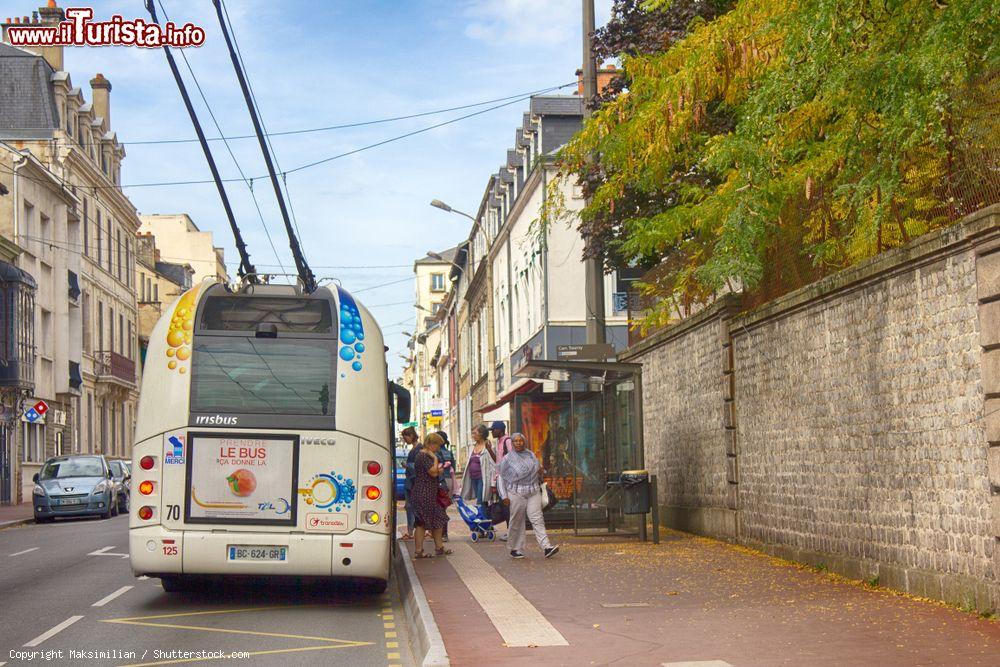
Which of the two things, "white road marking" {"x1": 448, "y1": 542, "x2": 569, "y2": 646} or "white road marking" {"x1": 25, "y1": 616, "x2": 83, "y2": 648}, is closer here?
"white road marking" {"x1": 448, "y1": 542, "x2": 569, "y2": 646}

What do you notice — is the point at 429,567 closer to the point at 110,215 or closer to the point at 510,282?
the point at 510,282

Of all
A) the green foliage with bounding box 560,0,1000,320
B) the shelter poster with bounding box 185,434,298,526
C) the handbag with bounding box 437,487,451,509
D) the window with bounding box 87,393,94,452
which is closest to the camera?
the green foliage with bounding box 560,0,1000,320

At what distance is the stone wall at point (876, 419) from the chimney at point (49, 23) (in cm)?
4116

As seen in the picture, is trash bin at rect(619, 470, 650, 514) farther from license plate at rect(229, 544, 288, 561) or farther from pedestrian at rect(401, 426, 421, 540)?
license plate at rect(229, 544, 288, 561)

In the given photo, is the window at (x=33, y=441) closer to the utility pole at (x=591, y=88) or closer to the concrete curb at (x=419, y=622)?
the utility pole at (x=591, y=88)

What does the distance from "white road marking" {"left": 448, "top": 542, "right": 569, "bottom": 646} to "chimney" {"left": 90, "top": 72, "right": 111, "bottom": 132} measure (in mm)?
53584

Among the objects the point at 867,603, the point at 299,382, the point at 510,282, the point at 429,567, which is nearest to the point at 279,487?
the point at 299,382

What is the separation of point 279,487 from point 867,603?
5.64m

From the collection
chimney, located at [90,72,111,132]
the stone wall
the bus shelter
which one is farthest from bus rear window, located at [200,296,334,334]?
chimney, located at [90,72,111,132]

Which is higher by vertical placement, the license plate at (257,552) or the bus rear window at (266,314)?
the bus rear window at (266,314)

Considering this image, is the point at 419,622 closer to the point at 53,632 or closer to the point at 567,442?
the point at 53,632

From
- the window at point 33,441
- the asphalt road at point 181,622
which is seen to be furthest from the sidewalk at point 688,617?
the window at point 33,441

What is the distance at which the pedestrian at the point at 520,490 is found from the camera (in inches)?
708

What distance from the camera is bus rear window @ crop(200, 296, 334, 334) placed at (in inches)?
540
